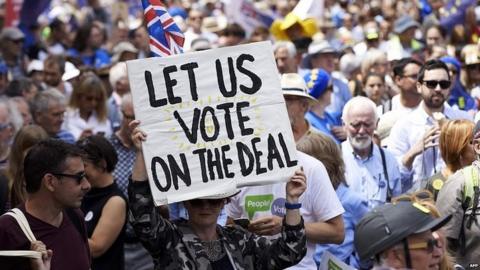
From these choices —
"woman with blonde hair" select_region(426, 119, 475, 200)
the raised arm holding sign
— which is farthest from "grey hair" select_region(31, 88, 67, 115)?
the raised arm holding sign

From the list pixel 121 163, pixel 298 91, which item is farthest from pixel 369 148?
pixel 121 163

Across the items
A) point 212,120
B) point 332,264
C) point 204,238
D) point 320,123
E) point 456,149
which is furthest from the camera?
point 320,123

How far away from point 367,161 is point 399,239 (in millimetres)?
4539

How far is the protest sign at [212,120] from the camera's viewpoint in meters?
6.33

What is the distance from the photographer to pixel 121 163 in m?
10.0

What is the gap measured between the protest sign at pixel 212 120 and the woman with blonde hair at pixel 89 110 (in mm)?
6301

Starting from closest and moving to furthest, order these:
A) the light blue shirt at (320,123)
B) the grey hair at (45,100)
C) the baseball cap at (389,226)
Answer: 1. the baseball cap at (389,226)
2. the light blue shirt at (320,123)
3. the grey hair at (45,100)

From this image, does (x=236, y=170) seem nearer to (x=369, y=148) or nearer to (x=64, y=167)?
(x=64, y=167)

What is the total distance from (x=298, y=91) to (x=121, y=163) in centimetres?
186

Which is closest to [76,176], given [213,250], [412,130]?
[213,250]

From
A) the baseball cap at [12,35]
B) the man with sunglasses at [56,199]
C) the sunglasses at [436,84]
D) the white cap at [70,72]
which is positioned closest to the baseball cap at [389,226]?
the man with sunglasses at [56,199]

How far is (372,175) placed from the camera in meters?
9.55

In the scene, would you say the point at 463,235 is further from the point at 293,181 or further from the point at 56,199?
the point at 56,199

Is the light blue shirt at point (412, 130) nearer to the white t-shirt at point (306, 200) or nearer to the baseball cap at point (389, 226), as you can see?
the white t-shirt at point (306, 200)
